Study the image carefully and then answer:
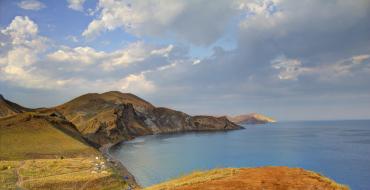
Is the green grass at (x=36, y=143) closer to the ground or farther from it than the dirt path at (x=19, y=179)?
farther from it

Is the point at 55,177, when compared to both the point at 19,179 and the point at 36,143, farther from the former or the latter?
the point at 36,143

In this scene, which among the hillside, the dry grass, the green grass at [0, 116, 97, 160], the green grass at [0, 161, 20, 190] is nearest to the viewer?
the hillside

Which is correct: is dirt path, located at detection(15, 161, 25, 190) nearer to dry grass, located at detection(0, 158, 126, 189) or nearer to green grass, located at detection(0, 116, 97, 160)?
dry grass, located at detection(0, 158, 126, 189)

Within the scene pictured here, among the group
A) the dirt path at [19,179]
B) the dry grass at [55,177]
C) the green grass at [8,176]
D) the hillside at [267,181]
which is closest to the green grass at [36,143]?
the green grass at [8,176]

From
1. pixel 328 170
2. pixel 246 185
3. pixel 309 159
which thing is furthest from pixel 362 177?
pixel 246 185

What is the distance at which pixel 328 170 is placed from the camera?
354ft

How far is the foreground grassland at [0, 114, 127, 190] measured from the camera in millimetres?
59438

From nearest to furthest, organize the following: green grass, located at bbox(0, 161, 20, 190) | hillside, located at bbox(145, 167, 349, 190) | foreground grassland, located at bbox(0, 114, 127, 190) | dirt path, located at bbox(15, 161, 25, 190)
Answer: hillside, located at bbox(145, 167, 349, 190), green grass, located at bbox(0, 161, 20, 190), dirt path, located at bbox(15, 161, 25, 190), foreground grassland, located at bbox(0, 114, 127, 190)

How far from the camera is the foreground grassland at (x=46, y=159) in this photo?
5944 centimetres

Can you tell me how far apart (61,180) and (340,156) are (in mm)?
115082

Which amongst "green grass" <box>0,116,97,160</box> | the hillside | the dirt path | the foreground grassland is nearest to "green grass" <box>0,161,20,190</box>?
the foreground grassland

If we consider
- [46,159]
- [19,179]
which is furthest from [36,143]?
[19,179]

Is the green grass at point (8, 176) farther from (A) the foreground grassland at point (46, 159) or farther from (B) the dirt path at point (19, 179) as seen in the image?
(B) the dirt path at point (19, 179)

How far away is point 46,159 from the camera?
9606cm
